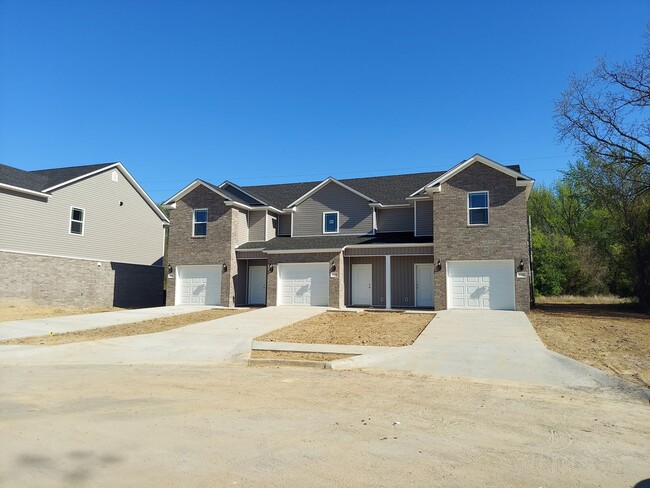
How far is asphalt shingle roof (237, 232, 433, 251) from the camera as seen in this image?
A: 2305 cm

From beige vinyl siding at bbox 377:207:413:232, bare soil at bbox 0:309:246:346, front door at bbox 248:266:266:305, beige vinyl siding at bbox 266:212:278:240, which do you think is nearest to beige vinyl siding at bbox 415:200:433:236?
beige vinyl siding at bbox 377:207:413:232

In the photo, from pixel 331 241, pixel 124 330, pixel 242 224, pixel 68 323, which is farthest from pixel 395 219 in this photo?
pixel 68 323

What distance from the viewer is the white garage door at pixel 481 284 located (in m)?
20.8

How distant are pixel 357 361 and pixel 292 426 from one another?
492cm

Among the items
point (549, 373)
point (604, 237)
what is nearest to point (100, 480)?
point (549, 373)

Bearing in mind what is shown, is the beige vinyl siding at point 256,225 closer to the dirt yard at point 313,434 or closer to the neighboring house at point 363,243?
the neighboring house at point 363,243

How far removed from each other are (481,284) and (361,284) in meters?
6.02

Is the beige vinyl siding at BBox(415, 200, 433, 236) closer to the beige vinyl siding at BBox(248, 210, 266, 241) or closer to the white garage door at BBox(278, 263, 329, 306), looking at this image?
the white garage door at BBox(278, 263, 329, 306)

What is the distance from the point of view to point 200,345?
13.2m

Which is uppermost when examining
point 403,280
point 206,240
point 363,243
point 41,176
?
point 41,176

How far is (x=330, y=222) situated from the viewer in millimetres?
25812

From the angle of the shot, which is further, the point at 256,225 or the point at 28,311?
the point at 256,225

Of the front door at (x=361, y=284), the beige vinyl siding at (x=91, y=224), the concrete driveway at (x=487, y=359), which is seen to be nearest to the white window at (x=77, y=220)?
the beige vinyl siding at (x=91, y=224)

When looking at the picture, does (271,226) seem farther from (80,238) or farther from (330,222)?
(80,238)
